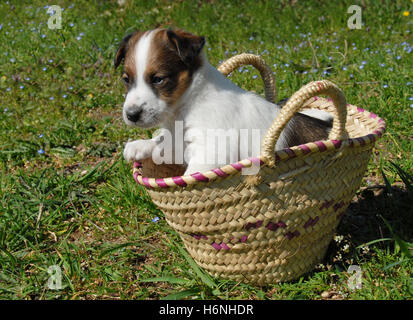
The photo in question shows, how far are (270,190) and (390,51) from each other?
11.5 ft

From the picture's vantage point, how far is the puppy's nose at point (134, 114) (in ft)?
8.01

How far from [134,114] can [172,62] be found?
0.35 metres

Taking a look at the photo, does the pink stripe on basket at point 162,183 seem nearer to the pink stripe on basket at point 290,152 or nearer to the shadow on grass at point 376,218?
the pink stripe on basket at point 290,152

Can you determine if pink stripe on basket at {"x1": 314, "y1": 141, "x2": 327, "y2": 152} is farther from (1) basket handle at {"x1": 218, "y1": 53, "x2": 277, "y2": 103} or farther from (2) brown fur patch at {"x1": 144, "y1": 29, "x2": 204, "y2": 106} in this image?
(1) basket handle at {"x1": 218, "y1": 53, "x2": 277, "y2": 103}

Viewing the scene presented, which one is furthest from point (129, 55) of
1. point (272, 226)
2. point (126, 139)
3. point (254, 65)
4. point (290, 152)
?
point (126, 139)

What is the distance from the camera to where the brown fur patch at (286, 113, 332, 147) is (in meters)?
2.67

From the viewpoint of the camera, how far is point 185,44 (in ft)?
8.17

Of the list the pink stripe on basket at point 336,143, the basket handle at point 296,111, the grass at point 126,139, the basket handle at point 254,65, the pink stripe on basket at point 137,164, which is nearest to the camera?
the basket handle at point 296,111

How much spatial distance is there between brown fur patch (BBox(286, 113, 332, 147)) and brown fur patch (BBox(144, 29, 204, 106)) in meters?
0.66

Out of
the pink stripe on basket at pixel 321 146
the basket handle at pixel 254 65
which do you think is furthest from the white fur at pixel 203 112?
the pink stripe on basket at pixel 321 146

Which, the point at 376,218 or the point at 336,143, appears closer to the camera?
the point at 336,143

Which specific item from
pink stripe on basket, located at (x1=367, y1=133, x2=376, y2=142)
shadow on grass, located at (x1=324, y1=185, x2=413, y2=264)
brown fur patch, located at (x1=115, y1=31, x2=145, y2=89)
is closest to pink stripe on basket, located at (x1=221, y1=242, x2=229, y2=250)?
shadow on grass, located at (x1=324, y1=185, x2=413, y2=264)

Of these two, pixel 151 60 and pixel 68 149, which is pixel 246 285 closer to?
pixel 151 60

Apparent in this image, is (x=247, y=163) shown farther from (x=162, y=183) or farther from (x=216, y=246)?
(x=216, y=246)
